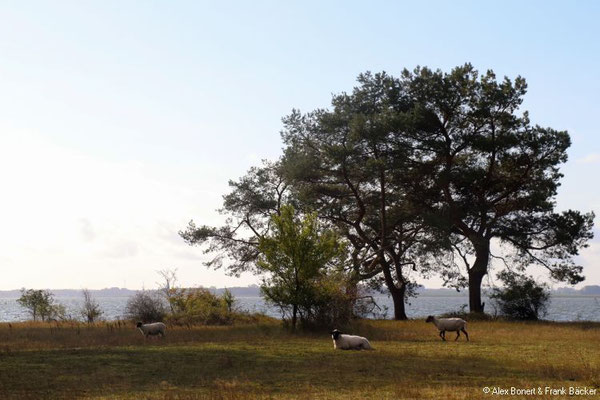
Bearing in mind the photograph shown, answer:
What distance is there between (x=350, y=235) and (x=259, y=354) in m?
25.9

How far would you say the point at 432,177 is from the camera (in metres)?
44.4

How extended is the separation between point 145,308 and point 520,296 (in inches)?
984

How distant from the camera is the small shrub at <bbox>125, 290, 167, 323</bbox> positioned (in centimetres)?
4019

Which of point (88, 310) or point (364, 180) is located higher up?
point (364, 180)

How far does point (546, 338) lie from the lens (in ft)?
96.7

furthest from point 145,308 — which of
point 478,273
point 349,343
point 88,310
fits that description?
point 478,273

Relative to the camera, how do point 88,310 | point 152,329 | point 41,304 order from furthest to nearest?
point 41,304
point 88,310
point 152,329

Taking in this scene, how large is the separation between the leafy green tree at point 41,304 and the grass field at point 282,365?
24356mm

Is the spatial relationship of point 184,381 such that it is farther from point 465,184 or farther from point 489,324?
point 465,184

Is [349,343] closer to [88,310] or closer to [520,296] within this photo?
[520,296]

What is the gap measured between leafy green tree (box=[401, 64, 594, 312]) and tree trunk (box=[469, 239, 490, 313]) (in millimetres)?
68

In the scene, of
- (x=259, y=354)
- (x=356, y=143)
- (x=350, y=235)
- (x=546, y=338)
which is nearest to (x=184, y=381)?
(x=259, y=354)

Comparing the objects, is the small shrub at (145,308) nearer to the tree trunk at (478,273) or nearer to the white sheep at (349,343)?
the white sheep at (349,343)

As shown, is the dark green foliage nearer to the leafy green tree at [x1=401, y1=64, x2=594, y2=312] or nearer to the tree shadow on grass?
the leafy green tree at [x1=401, y1=64, x2=594, y2=312]
